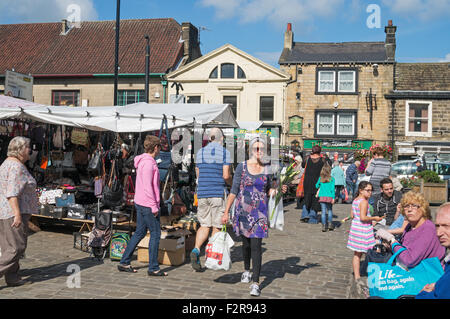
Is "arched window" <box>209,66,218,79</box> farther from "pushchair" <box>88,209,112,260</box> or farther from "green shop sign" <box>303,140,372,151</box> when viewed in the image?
"pushchair" <box>88,209,112,260</box>

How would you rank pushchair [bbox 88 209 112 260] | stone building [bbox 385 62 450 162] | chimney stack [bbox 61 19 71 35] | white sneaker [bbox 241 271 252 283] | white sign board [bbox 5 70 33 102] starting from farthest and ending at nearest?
1. chimney stack [bbox 61 19 71 35]
2. stone building [bbox 385 62 450 162]
3. white sign board [bbox 5 70 33 102]
4. pushchair [bbox 88 209 112 260]
5. white sneaker [bbox 241 271 252 283]

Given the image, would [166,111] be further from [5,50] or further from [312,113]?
[5,50]

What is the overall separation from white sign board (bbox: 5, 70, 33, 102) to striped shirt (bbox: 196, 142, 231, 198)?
32.4 feet

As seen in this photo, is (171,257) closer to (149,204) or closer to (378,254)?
(149,204)

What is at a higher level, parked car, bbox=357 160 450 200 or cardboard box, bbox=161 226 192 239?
parked car, bbox=357 160 450 200

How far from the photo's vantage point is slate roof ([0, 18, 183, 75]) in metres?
30.1

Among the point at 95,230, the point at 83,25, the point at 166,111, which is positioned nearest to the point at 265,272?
the point at 95,230

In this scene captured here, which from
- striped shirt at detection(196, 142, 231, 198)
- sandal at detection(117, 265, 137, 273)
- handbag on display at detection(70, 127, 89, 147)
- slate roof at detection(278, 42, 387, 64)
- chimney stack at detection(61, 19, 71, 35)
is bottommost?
sandal at detection(117, 265, 137, 273)

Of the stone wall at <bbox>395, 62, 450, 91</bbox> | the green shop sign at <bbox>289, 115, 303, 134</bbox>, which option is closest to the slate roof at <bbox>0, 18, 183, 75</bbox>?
the green shop sign at <bbox>289, 115, 303, 134</bbox>

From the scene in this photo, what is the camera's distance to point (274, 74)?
2927 centimetres

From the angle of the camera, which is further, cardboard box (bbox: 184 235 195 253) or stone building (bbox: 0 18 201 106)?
stone building (bbox: 0 18 201 106)

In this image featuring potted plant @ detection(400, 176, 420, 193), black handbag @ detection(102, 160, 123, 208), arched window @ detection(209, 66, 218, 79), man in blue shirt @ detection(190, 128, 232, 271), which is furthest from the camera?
arched window @ detection(209, 66, 218, 79)

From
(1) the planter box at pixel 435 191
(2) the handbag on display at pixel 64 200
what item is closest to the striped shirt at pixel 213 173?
(2) the handbag on display at pixel 64 200
